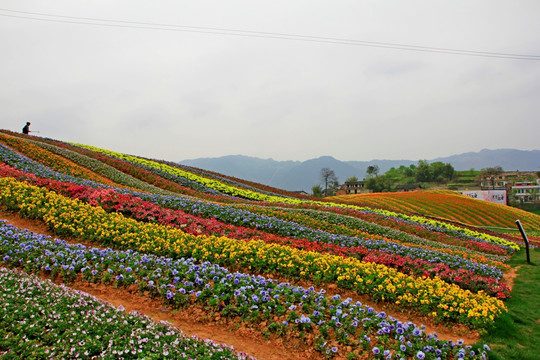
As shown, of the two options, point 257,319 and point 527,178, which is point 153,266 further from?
point 527,178

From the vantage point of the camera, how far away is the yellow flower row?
7.27 meters

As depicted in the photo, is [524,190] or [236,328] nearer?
[236,328]

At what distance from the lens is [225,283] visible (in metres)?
6.80

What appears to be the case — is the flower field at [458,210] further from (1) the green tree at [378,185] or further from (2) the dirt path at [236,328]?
(1) the green tree at [378,185]

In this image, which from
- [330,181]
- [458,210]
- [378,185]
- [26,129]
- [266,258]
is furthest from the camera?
[330,181]

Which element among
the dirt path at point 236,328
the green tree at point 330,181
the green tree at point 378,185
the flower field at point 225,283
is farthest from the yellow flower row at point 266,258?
the green tree at point 330,181

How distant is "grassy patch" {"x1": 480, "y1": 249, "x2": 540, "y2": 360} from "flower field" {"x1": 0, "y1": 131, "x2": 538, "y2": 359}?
26cm

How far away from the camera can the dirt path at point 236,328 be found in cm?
551

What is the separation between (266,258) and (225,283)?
6.93ft

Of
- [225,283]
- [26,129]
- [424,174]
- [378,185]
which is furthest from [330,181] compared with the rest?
[225,283]

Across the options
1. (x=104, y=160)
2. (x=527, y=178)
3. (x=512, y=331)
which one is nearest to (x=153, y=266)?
(x=512, y=331)

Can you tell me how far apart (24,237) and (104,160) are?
20081mm

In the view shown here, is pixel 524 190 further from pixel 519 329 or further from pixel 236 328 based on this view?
pixel 236 328

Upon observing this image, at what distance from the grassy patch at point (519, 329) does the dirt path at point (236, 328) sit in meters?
0.45
